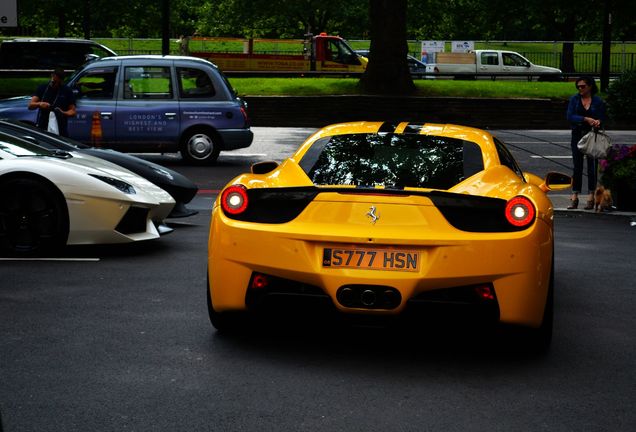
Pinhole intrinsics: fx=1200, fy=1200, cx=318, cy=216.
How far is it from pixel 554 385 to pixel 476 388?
1.31ft

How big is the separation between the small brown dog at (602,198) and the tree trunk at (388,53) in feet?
51.0

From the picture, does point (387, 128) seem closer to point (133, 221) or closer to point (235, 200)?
point (235, 200)

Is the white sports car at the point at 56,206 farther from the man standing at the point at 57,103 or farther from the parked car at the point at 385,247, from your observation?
the man standing at the point at 57,103

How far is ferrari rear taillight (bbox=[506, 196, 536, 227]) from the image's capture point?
6102 millimetres

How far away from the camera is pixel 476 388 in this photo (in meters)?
5.69

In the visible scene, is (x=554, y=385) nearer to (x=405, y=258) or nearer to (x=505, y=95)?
(x=405, y=258)

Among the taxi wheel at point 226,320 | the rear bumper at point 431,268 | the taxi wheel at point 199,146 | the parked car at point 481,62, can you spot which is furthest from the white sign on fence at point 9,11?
the parked car at point 481,62

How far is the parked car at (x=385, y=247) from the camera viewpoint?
19.6 ft

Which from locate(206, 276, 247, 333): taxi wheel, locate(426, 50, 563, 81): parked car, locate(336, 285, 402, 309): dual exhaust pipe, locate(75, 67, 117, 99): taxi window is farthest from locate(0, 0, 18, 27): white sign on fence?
locate(426, 50, 563, 81): parked car

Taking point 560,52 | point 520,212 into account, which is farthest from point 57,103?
point 560,52

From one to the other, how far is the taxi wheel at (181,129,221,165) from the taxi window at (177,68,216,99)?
58 cm

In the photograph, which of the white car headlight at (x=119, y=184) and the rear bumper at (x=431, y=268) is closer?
the rear bumper at (x=431, y=268)

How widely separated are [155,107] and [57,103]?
1811mm

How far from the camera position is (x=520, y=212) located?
6.13 metres
